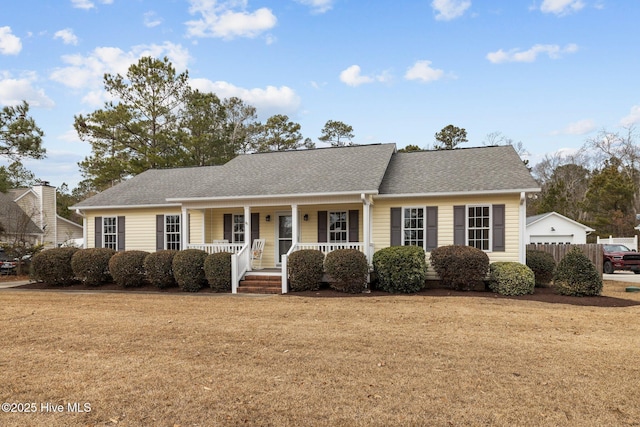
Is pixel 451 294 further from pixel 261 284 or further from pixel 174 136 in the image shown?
pixel 174 136

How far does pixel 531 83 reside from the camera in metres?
18.9

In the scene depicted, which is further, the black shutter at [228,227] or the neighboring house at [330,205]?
the black shutter at [228,227]

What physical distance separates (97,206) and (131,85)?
14647 mm

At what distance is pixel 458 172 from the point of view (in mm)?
13984

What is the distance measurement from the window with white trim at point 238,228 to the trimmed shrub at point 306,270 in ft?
12.4

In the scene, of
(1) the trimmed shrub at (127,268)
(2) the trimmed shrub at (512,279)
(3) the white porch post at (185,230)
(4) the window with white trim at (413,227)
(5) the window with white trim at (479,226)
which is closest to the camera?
(2) the trimmed shrub at (512,279)

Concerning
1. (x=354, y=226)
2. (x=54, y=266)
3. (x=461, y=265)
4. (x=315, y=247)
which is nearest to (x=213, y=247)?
(x=315, y=247)

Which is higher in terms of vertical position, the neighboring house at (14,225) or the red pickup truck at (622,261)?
the neighboring house at (14,225)

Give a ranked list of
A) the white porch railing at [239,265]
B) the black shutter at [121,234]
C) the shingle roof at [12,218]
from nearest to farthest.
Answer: the white porch railing at [239,265] < the black shutter at [121,234] < the shingle roof at [12,218]

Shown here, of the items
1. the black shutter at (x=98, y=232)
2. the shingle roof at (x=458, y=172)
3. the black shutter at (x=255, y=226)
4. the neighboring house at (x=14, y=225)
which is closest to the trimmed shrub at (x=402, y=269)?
the shingle roof at (x=458, y=172)

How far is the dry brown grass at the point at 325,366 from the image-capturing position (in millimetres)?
3756

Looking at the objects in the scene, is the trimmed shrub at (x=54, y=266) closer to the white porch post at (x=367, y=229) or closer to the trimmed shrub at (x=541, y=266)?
the white porch post at (x=367, y=229)

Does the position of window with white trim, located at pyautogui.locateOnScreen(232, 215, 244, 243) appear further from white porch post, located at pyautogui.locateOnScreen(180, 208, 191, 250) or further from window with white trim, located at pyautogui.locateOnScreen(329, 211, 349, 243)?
window with white trim, located at pyautogui.locateOnScreen(329, 211, 349, 243)

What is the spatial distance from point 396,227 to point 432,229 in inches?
43.4
